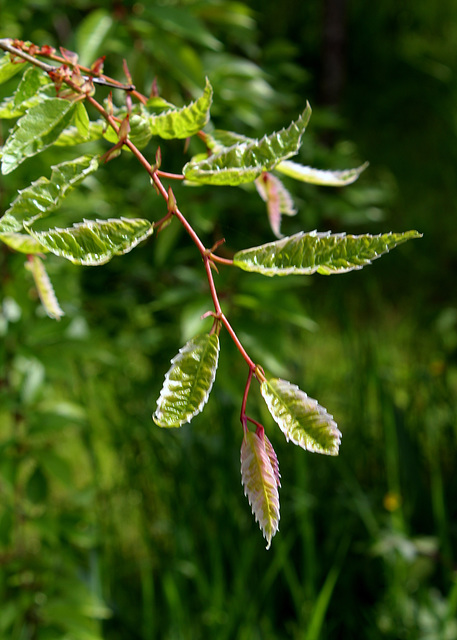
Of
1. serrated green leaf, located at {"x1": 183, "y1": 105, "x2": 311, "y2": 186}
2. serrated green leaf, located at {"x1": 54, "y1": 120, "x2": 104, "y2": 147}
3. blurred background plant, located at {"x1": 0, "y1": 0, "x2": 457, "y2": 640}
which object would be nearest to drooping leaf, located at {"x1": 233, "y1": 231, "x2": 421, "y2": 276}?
serrated green leaf, located at {"x1": 183, "y1": 105, "x2": 311, "y2": 186}

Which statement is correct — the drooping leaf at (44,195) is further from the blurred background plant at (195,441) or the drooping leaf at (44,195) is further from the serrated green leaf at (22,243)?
the blurred background plant at (195,441)

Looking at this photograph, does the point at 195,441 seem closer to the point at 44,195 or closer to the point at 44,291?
the point at 44,291

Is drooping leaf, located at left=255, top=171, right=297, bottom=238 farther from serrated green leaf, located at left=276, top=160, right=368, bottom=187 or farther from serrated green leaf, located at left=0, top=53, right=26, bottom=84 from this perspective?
serrated green leaf, located at left=0, top=53, right=26, bottom=84

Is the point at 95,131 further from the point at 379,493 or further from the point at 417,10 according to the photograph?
the point at 417,10

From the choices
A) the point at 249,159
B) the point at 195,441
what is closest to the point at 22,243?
the point at 249,159

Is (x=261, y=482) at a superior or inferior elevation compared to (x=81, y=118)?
inferior

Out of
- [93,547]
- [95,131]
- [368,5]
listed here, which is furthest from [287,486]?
[368,5]
